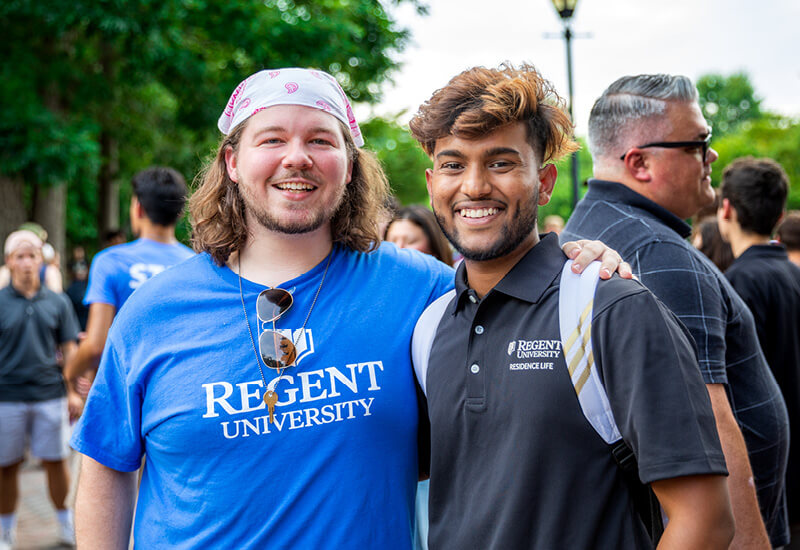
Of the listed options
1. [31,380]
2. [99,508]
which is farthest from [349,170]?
[31,380]

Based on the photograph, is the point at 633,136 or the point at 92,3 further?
the point at 92,3

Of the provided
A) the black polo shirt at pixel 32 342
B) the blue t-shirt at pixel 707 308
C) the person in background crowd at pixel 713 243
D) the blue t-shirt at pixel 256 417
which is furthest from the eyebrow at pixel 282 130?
the black polo shirt at pixel 32 342

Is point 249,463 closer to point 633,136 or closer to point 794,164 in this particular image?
point 633,136

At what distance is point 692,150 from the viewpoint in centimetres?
262

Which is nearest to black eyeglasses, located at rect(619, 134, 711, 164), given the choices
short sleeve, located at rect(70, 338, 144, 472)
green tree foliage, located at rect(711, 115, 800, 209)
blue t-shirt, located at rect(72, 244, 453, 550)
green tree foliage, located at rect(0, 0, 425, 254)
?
blue t-shirt, located at rect(72, 244, 453, 550)

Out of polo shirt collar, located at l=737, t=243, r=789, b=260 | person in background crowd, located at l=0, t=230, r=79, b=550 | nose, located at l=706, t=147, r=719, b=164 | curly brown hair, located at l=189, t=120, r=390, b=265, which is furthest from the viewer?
person in background crowd, located at l=0, t=230, r=79, b=550

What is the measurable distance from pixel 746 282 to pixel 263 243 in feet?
8.97

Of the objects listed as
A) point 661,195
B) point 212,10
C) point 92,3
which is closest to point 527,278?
point 661,195

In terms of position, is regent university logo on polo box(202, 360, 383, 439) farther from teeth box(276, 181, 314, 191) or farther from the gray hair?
the gray hair

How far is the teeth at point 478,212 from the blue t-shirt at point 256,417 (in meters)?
0.44

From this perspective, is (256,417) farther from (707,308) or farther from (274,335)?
(707,308)

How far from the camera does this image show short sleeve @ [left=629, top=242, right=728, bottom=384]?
2238mm

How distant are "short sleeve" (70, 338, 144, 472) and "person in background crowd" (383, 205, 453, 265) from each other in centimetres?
278

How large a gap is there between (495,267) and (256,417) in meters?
0.77
